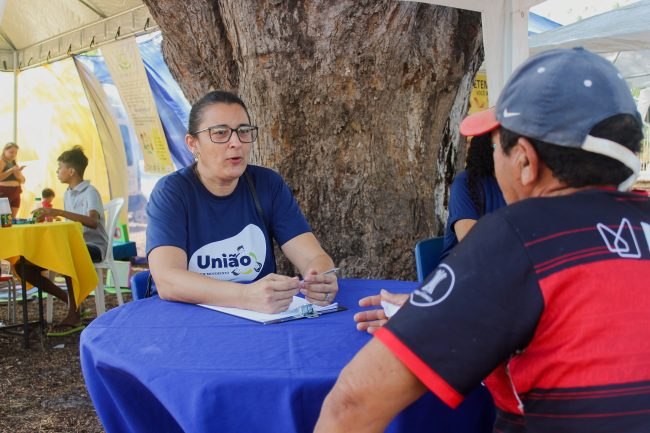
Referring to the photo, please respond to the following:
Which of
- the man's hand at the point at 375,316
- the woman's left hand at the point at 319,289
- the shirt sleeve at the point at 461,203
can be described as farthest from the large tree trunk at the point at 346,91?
the man's hand at the point at 375,316

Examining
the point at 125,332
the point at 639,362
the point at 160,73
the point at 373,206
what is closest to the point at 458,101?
the point at 373,206

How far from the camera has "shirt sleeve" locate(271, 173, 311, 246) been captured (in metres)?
2.61

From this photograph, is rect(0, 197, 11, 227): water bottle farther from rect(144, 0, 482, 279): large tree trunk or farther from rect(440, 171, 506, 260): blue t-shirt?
rect(440, 171, 506, 260): blue t-shirt

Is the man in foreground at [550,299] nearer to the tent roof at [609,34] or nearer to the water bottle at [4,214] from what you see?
the water bottle at [4,214]

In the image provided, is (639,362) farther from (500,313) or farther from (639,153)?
(639,153)

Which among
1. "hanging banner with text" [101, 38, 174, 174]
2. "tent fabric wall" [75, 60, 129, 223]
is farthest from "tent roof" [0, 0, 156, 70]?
"tent fabric wall" [75, 60, 129, 223]

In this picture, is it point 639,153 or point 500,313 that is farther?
point 639,153

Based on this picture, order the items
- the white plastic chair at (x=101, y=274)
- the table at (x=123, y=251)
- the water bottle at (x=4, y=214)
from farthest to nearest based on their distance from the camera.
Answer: the table at (x=123, y=251), the white plastic chair at (x=101, y=274), the water bottle at (x=4, y=214)

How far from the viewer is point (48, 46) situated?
8859 mm

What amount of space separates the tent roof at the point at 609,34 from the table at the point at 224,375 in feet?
16.3

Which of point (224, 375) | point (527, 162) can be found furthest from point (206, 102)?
point (527, 162)

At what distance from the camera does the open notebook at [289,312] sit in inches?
70.3

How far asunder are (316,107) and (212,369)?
77.7 inches

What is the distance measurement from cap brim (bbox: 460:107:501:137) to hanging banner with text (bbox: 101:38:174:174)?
6545mm
